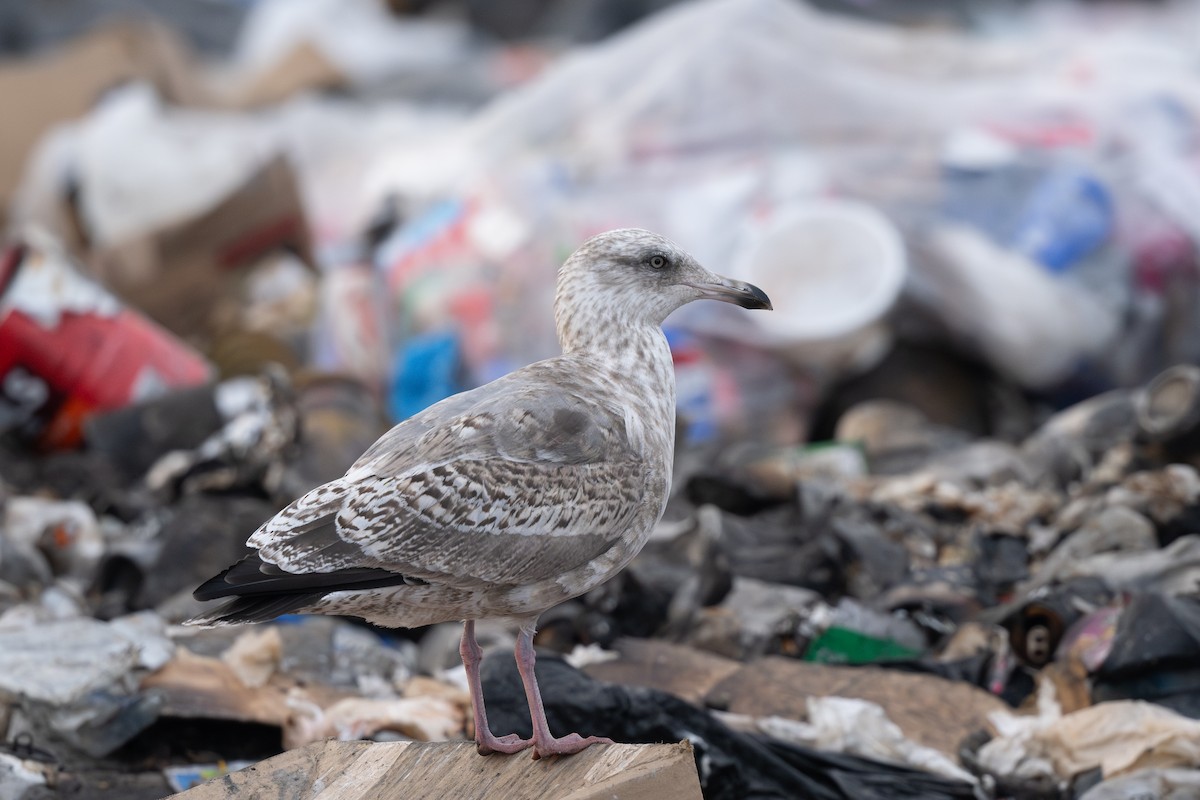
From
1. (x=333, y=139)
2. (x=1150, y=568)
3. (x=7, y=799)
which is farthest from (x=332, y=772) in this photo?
(x=333, y=139)

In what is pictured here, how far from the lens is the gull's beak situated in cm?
264

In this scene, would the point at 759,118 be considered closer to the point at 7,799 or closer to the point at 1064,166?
the point at 1064,166

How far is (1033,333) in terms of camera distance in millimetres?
5676

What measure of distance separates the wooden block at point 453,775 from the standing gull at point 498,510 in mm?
51

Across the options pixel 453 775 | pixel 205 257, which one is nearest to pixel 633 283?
pixel 453 775

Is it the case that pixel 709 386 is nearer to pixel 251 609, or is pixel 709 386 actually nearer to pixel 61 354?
pixel 61 354

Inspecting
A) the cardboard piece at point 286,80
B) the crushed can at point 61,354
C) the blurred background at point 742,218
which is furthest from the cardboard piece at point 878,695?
the cardboard piece at point 286,80

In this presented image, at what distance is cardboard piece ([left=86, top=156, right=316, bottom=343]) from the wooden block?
14.3 feet

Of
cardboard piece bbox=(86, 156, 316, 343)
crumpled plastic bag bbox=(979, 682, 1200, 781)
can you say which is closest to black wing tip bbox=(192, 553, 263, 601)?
crumpled plastic bag bbox=(979, 682, 1200, 781)

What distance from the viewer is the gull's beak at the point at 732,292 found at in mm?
2641

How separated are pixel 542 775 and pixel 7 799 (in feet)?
4.09

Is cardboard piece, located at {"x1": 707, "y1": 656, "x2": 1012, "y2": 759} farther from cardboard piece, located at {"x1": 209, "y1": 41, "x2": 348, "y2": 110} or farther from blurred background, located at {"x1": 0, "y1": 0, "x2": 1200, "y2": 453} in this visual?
cardboard piece, located at {"x1": 209, "y1": 41, "x2": 348, "y2": 110}

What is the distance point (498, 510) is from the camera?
2318 mm

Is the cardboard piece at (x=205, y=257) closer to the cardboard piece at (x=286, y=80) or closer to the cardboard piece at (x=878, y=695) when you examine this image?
the cardboard piece at (x=286, y=80)
